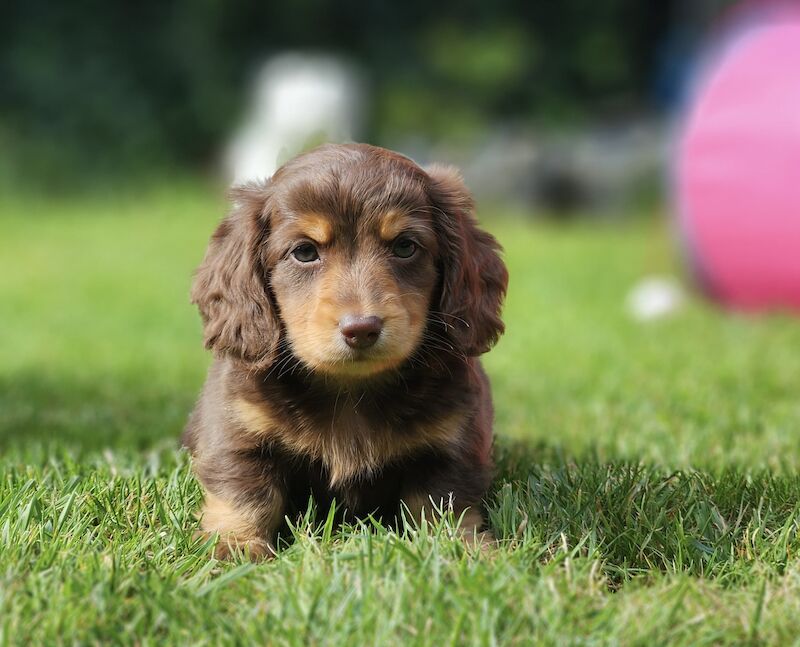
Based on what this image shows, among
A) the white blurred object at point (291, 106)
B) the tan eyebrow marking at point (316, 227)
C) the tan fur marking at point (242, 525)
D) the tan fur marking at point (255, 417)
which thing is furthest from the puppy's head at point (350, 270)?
the white blurred object at point (291, 106)

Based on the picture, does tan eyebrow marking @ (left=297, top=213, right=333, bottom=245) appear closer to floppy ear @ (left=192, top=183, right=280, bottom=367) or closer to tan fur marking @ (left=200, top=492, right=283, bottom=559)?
floppy ear @ (left=192, top=183, right=280, bottom=367)

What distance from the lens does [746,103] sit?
24.3ft

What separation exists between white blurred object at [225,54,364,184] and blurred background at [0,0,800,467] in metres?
0.05

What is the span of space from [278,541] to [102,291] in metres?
6.33

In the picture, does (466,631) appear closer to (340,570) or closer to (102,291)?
(340,570)

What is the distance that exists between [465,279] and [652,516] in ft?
2.79

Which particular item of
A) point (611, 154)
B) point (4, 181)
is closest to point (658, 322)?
point (611, 154)

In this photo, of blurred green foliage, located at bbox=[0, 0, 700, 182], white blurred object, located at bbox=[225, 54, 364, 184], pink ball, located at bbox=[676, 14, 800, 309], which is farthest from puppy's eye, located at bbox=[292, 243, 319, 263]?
blurred green foliage, located at bbox=[0, 0, 700, 182]

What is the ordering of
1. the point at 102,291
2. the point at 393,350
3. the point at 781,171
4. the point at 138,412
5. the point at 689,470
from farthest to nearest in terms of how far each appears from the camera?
the point at 102,291 → the point at 781,171 → the point at 138,412 → the point at 689,470 → the point at 393,350

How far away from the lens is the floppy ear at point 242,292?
2969mm

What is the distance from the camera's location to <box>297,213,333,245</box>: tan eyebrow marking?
285 cm

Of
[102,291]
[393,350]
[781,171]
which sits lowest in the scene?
[102,291]

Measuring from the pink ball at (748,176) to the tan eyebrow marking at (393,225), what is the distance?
480cm

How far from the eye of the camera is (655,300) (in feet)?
24.7
